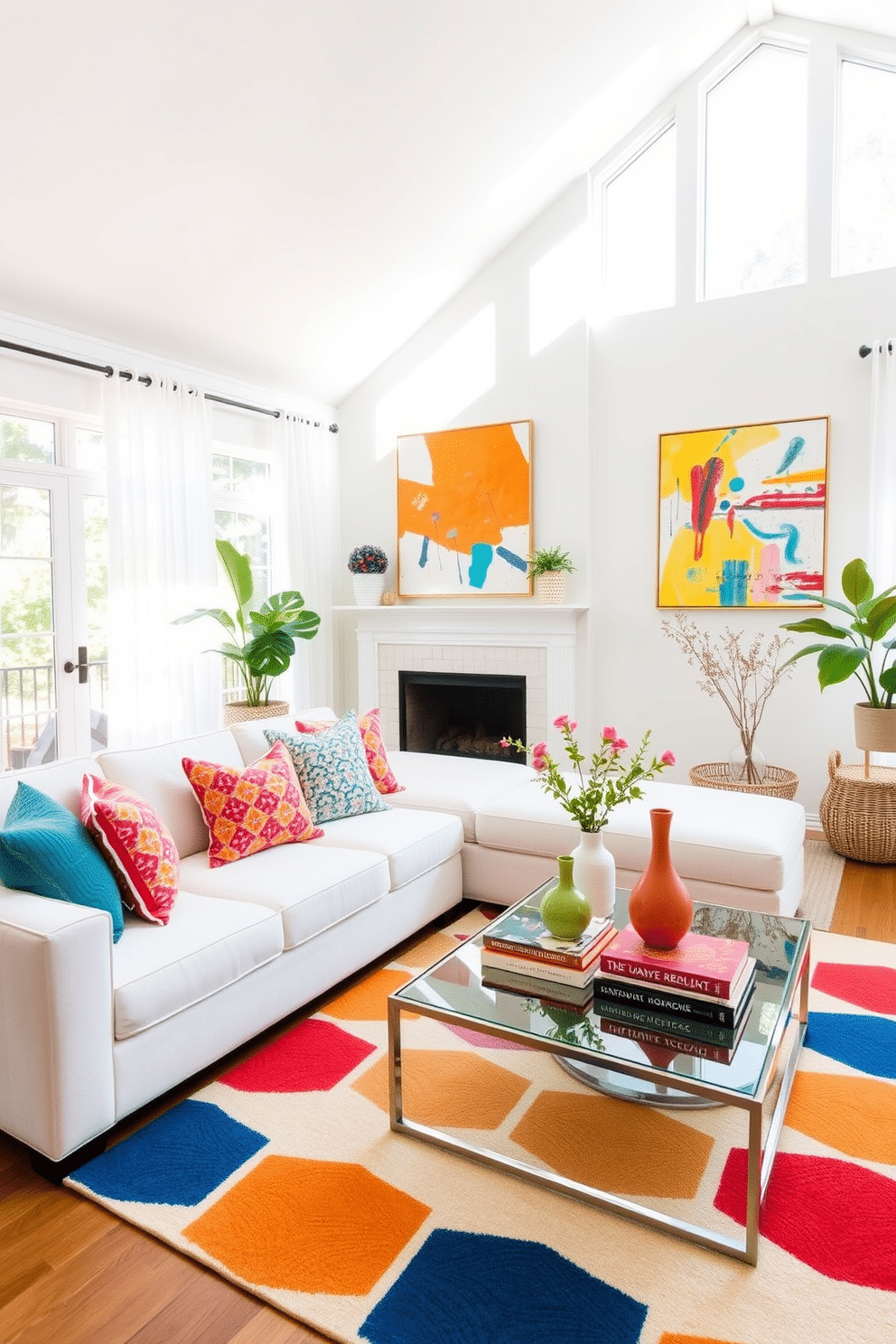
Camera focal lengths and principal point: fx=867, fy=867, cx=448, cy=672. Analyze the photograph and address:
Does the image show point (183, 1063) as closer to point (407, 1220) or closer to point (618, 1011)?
A: point (407, 1220)

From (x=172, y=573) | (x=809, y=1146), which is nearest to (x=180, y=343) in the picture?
(x=172, y=573)

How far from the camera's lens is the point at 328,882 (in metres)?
2.55

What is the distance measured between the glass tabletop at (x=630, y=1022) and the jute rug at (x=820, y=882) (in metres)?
1.18

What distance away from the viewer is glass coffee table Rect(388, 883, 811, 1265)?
1601 millimetres

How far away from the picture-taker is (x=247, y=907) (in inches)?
93.0

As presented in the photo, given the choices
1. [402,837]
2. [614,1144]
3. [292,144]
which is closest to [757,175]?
[292,144]

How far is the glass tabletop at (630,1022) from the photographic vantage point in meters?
1.66

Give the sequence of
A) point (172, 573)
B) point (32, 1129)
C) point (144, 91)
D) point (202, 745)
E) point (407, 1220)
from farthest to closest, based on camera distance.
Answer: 1. point (172, 573)
2. point (144, 91)
3. point (202, 745)
4. point (32, 1129)
5. point (407, 1220)

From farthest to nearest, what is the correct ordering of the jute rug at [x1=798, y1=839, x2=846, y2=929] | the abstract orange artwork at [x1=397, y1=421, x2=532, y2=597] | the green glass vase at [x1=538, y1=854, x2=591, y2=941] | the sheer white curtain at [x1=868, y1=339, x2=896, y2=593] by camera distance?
the abstract orange artwork at [x1=397, y1=421, x2=532, y2=597], the sheer white curtain at [x1=868, y1=339, x2=896, y2=593], the jute rug at [x1=798, y1=839, x2=846, y2=929], the green glass vase at [x1=538, y1=854, x2=591, y2=941]

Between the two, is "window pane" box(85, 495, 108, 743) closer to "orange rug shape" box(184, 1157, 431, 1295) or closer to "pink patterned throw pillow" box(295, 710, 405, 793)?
"pink patterned throw pillow" box(295, 710, 405, 793)

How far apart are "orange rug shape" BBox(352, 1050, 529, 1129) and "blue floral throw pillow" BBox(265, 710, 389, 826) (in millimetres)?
1003

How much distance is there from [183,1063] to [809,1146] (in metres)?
1.46

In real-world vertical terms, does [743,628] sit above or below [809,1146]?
above

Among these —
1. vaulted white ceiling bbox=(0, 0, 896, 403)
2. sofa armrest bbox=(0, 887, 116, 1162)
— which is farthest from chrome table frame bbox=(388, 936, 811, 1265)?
vaulted white ceiling bbox=(0, 0, 896, 403)
